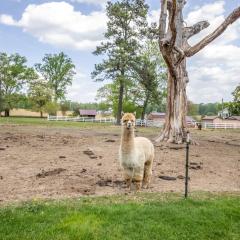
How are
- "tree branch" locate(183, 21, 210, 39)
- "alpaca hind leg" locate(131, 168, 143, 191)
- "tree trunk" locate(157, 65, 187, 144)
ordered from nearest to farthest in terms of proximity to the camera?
1. "alpaca hind leg" locate(131, 168, 143, 191)
2. "tree trunk" locate(157, 65, 187, 144)
3. "tree branch" locate(183, 21, 210, 39)

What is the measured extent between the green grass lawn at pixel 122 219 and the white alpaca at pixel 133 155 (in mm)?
1075

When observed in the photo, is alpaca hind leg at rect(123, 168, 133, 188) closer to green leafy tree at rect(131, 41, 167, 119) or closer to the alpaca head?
the alpaca head

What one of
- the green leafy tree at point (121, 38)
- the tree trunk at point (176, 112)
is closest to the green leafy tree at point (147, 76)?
the green leafy tree at point (121, 38)

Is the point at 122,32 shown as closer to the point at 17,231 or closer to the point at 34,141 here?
the point at 34,141

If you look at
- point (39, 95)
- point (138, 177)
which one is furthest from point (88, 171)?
point (39, 95)

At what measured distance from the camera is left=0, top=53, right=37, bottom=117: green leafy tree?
255 feet

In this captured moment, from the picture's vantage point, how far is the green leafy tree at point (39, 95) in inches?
3100

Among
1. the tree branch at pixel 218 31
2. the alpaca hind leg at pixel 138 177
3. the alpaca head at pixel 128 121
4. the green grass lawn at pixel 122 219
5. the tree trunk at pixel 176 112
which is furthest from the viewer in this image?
the tree trunk at pixel 176 112

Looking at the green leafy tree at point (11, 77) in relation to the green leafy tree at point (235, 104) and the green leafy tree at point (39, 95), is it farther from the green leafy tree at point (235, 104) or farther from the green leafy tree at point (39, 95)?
the green leafy tree at point (235, 104)

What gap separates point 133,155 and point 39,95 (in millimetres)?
72030

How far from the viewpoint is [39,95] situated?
7900cm

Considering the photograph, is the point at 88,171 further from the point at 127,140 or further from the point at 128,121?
the point at 128,121

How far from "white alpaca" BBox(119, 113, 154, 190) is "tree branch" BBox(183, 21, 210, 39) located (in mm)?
12993

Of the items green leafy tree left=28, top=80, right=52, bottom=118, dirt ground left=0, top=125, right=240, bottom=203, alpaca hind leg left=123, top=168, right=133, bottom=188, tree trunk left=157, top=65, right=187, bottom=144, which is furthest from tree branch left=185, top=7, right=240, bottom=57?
green leafy tree left=28, top=80, right=52, bottom=118
